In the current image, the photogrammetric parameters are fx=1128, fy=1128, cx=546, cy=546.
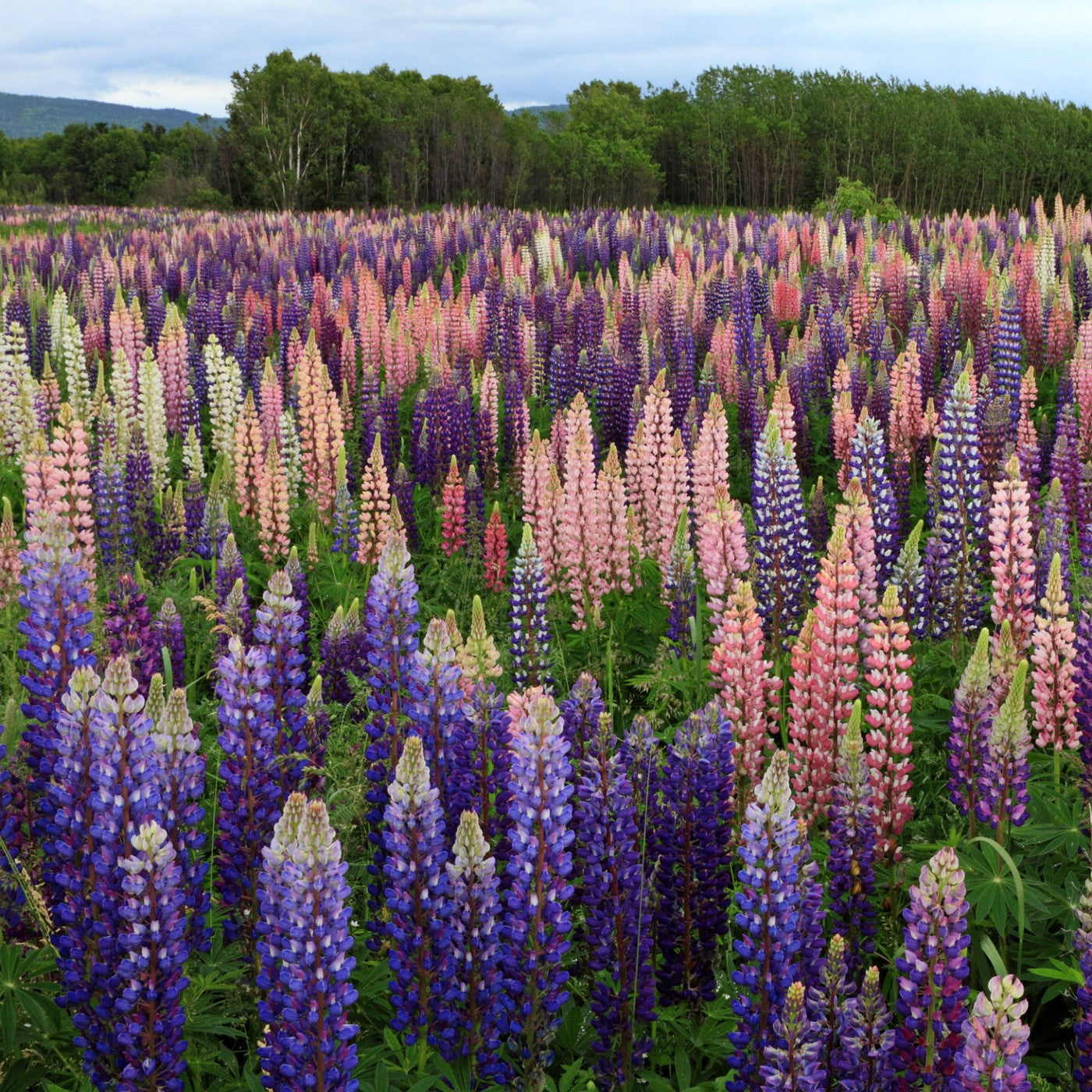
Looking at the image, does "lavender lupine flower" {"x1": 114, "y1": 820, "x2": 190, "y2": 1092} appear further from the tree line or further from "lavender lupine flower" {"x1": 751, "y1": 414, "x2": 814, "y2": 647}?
the tree line

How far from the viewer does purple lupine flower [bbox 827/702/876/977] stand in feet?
12.3

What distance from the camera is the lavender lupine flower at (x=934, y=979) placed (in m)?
2.96

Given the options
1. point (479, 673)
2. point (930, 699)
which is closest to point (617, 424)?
point (930, 699)

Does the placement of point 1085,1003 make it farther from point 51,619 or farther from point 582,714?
point 51,619

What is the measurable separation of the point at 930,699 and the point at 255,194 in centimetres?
4105

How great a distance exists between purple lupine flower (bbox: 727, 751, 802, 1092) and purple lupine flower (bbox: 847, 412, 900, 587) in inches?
168

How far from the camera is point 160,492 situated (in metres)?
9.18

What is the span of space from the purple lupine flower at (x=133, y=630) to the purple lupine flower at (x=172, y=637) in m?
0.05

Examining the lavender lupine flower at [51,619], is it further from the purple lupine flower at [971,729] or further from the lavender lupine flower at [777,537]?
the lavender lupine flower at [777,537]

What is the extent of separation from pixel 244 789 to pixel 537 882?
1.08 meters

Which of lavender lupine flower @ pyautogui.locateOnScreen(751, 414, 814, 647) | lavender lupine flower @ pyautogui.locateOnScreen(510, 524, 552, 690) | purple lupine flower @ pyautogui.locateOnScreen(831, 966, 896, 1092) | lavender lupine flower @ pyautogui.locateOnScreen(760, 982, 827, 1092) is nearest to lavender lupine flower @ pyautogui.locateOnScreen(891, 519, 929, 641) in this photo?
lavender lupine flower @ pyautogui.locateOnScreen(751, 414, 814, 647)

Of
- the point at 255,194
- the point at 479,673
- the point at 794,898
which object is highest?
the point at 255,194

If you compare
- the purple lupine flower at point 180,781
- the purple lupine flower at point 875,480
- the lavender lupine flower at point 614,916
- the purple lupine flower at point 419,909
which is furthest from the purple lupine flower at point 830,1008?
the purple lupine flower at point 875,480

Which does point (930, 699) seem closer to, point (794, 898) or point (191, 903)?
point (794, 898)
